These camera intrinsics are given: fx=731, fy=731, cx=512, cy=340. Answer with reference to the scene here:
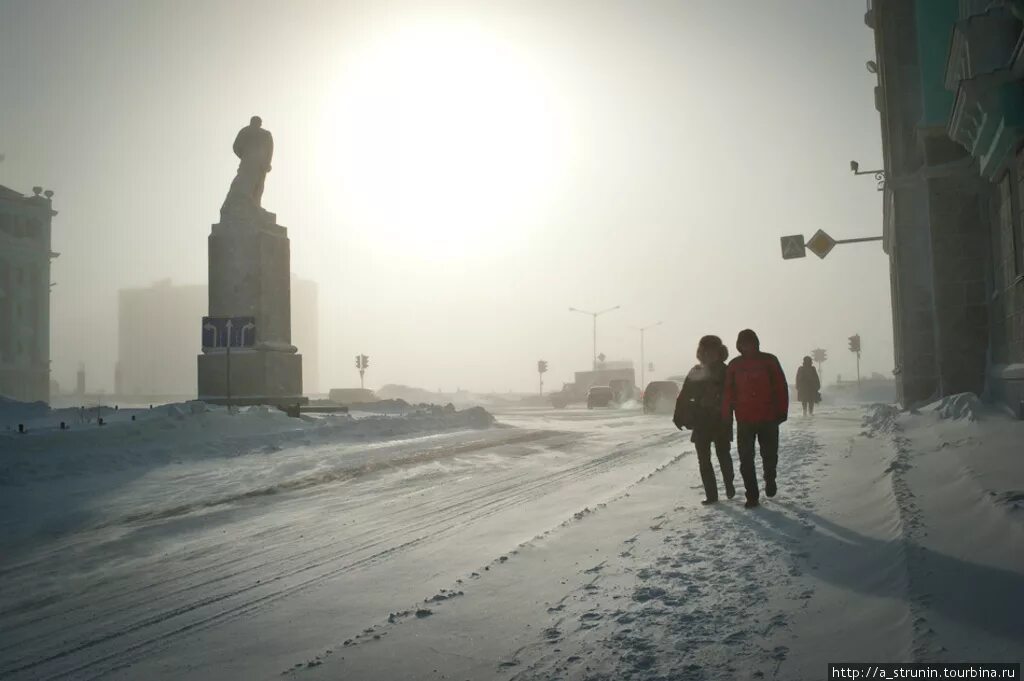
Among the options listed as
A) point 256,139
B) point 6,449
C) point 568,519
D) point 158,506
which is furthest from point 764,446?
point 256,139

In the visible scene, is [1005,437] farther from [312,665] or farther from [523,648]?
Answer: [312,665]

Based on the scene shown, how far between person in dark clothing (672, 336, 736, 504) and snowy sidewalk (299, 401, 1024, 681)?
78 cm

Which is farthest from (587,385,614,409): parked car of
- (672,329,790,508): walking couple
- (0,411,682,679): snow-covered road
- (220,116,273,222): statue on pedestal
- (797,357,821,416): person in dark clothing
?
(672,329,790,508): walking couple

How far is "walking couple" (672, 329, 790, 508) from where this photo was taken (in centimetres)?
734

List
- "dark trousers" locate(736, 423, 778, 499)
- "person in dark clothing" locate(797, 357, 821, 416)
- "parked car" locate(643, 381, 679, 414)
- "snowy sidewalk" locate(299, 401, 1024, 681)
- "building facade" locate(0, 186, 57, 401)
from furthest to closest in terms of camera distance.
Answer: "building facade" locate(0, 186, 57, 401) → "parked car" locate(643, 381, 679, 414) → "person in dark clothing" locate(797, 357, 821, 416) → "dark trousers" locate(736, 423, 778, 499) → "snowy sidewalk" locate(299, 401, 1024, 681)

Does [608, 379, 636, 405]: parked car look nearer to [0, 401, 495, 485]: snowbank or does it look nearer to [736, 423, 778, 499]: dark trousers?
[0, 401, 495, 485]: snowbank

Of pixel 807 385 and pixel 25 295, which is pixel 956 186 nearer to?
pixel 807 385

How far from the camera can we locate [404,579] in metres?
5.05

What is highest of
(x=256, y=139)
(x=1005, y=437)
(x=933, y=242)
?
(x=256, y=139)

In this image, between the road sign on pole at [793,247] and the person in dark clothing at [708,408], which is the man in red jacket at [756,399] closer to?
the person in dark clothing at [708,408]

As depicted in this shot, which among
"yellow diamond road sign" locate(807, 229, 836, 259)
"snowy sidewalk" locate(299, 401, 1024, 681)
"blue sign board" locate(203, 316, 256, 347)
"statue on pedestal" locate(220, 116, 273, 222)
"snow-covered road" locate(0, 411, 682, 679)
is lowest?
"snow-covered road" locate(0, 411, 682, 679)

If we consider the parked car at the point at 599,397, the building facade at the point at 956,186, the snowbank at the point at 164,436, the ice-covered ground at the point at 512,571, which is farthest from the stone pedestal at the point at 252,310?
the parked car at the point at 599,397

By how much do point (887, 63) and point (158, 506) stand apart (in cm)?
1976

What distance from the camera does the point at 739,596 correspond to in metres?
4.17
